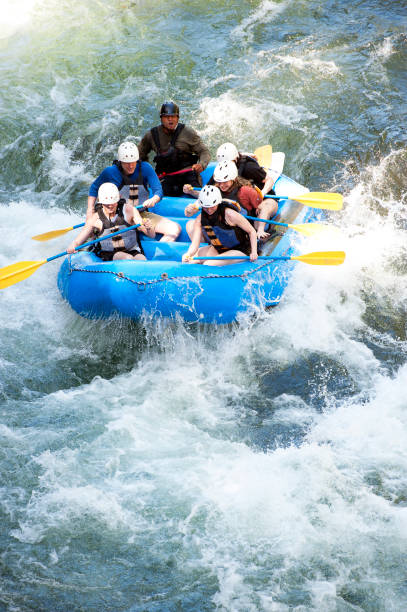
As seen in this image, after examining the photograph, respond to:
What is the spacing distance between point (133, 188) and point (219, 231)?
1206 mm

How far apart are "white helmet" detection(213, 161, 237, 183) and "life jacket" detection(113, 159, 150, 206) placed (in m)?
1.00

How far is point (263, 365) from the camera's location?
18.8 ft

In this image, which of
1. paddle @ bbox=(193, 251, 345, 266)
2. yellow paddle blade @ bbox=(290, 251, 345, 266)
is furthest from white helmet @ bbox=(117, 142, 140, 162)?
yellow paddle blade @ bbox=(290, 251, 345, 266)

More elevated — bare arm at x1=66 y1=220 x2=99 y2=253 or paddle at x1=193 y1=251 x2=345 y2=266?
bare arm at x1=66 y1=220 x2=99 y2=253

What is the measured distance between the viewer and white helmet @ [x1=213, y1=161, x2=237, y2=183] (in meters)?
5.83

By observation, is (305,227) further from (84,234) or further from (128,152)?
(84,234)

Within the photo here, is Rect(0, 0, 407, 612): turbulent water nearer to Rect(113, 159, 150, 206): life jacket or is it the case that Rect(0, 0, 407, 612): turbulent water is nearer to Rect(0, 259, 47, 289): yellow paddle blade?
Rect(0, 259, 47, 289): yellow paddle blade

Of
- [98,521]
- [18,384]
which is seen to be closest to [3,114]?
[18,384]

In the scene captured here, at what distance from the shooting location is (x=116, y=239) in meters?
6.16

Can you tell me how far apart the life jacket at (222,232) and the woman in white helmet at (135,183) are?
634 millimetres

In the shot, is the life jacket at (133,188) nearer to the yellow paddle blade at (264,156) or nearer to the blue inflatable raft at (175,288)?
the blue inflatable raft at (175,288)

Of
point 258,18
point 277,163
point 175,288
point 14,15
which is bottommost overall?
point 175,288

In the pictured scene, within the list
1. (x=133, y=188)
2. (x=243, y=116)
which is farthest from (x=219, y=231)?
(x=243, y=116)

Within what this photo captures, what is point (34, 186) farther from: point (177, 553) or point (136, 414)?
point (177, 553)
